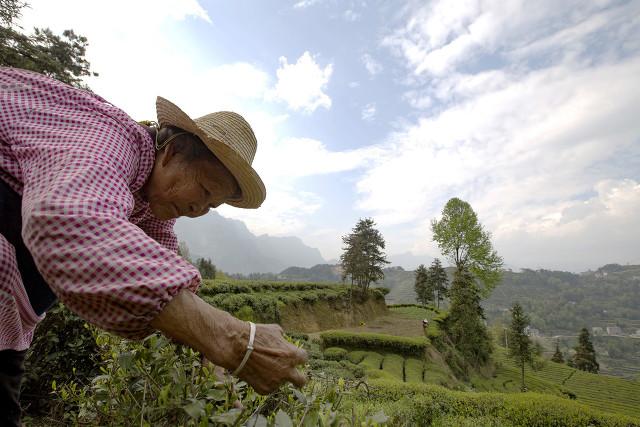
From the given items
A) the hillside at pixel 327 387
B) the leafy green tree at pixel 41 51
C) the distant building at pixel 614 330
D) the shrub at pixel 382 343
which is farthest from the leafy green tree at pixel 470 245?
the distant building at pixel 614 330

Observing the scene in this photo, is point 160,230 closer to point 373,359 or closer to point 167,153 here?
point 167,153

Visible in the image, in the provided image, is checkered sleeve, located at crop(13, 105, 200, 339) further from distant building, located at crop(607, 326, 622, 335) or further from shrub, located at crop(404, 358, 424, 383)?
distant building, located at crop(607, 326, 622, 335)

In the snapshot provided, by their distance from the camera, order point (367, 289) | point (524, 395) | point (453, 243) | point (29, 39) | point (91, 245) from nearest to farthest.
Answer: point (91, 245)
point (524, 395)
point (29, 39)
point (367, 289)
point (453, 243)

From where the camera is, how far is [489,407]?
27.6ft

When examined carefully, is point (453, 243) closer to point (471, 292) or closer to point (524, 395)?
point (471, 292)

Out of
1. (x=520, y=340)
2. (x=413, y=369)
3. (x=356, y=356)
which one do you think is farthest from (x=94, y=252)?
(x=520, y=340)

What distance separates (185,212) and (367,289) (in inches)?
1169

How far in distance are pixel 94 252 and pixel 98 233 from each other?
0.16 feet

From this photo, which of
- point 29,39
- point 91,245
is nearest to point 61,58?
point 29,39

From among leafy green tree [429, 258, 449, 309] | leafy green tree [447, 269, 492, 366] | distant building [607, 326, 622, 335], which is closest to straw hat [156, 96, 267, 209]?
leafy green tree [447, 269, 492, 366]

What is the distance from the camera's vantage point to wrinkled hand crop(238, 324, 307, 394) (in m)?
0.90

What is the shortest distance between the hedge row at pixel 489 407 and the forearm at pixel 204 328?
7504mm

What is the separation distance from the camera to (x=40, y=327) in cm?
403

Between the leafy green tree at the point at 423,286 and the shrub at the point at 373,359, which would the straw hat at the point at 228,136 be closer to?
the shrub at the point at 373,359
